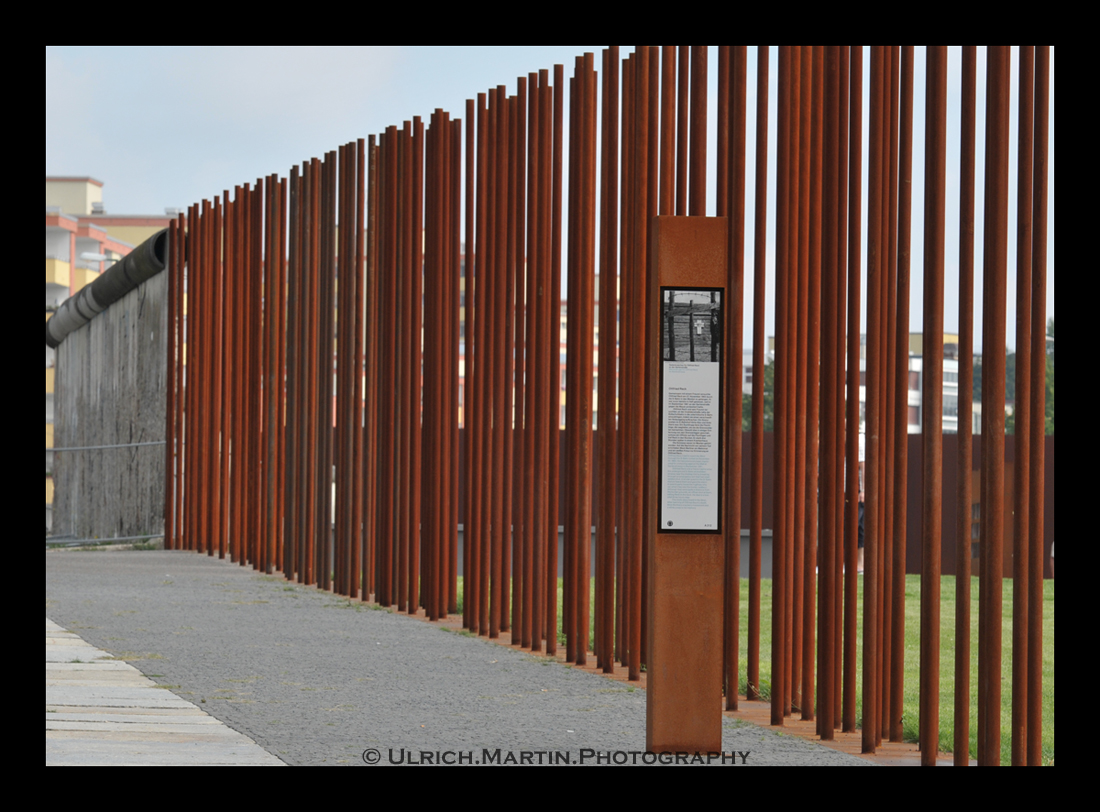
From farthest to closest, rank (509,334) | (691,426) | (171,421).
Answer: (171,421), (509,334), (691,426)

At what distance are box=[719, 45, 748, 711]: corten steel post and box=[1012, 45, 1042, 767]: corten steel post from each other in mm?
1512

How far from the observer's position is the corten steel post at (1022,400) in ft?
17.8

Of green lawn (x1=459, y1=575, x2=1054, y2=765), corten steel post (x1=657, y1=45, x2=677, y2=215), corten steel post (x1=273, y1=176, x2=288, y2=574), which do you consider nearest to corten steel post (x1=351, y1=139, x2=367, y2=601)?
green lawn (x1=459, y1=575, x2=1054, y2=765)

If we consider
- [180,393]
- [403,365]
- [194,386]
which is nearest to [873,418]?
[403,365]

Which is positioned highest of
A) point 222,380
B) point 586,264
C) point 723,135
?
point 723,135

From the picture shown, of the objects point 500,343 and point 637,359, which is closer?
point 637,359

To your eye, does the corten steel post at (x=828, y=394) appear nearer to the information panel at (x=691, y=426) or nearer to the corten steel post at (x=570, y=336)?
the information panel at (x=691, y=426)

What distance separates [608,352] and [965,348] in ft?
9.04

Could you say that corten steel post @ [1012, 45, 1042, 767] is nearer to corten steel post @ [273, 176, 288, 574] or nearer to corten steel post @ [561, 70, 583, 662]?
corten steel post @ [561, 70, 583, 662]

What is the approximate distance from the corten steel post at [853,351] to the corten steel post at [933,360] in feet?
1.26

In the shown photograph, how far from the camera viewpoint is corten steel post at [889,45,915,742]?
5.87 metres

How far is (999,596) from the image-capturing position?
549cm

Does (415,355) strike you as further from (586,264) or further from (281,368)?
(281,368)

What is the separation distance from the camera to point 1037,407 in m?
5.46
